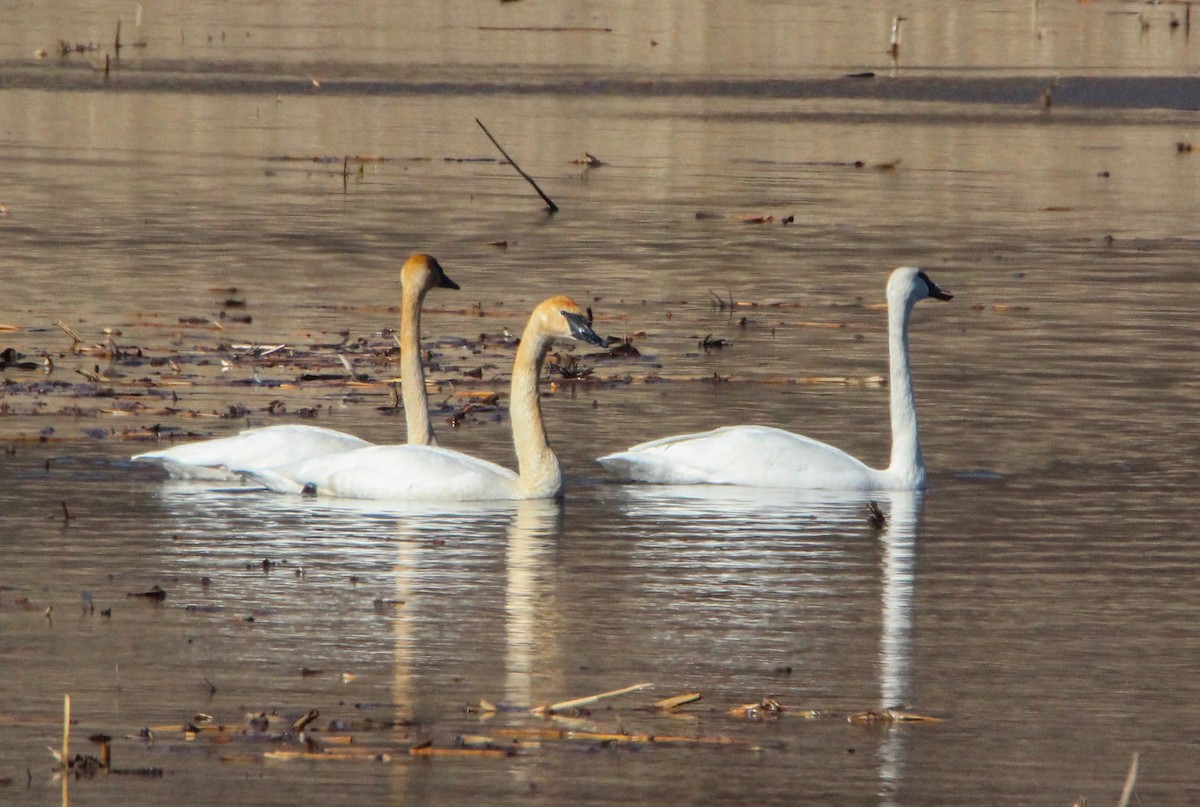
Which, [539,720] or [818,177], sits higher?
[818,177]

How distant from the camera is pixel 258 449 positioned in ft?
37.7

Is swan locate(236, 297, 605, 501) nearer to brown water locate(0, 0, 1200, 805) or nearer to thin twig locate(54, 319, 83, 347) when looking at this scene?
brown water locate(0, 0, 1200, 805)

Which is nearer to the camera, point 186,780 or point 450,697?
point 186,780

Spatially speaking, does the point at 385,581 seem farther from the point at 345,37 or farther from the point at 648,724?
the point at 345,37

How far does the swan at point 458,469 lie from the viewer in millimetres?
11266

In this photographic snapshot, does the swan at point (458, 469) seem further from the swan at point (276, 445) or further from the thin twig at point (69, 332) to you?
the thin twig at point (69, 332)

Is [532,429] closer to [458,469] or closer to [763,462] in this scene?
[458,469]

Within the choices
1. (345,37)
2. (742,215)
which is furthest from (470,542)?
(345,37)

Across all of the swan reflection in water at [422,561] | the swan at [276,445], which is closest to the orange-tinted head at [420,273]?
the swan at [276,445]

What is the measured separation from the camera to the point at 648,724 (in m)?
7.51

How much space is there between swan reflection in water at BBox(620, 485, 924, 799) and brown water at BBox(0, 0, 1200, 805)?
0.03m

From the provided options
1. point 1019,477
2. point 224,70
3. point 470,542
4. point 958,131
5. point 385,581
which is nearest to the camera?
point 385,581

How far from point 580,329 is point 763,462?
1051 millimetres

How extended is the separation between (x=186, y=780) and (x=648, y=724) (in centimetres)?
141
